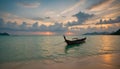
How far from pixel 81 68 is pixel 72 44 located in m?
19.7

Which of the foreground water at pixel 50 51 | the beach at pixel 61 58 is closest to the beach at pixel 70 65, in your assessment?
the beach at pixel 61 58

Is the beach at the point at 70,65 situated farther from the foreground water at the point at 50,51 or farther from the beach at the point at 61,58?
the foreground water at the point at 50,51

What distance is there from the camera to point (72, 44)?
2745cm

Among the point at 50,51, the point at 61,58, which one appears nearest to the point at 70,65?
the point at 61,58

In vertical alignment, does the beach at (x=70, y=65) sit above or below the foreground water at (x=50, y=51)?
above

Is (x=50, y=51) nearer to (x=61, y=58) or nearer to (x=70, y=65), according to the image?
(x=61, y=58)

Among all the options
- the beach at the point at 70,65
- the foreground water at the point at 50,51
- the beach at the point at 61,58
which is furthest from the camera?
the foreground water at the point at 50,51

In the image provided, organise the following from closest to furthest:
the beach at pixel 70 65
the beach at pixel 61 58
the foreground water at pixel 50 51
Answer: the beach at pixel 70 65, the beach at pixel 61 58, the foreground water at pixel 50 51

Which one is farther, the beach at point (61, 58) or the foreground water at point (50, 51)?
the foreground water at point (50, 51)

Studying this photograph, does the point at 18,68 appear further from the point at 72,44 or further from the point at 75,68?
the point at 72,44

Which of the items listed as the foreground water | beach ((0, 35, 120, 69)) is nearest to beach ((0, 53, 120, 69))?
beach ((0, 35, 120, 69))

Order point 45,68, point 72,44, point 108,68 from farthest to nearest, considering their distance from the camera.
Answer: point 72,44
point 45,68
point 108,68

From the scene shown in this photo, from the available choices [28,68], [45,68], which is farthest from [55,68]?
[28,68]

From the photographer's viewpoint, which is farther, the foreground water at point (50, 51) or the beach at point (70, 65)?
the foreground water at point (50, 51)
